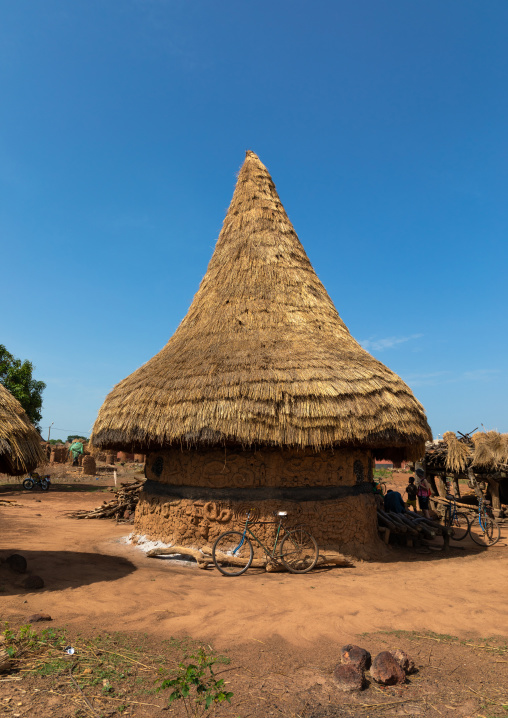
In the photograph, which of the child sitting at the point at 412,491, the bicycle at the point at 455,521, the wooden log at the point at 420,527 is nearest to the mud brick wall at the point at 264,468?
the wooden log at the point at 420,527

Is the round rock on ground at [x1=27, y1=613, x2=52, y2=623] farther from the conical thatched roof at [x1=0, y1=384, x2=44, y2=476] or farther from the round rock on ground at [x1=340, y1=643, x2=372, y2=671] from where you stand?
the round rock on ground at [x1=340, y1=643, x2=372, y2=671]

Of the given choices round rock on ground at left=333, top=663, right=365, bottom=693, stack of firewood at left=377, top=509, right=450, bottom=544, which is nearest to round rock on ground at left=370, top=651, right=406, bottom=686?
round rock on ground at left=333, top=663, right=365, bottom=693

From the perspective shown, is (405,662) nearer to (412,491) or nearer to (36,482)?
(412,491)

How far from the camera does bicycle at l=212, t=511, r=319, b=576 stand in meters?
7.07

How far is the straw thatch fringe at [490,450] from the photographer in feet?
43.1

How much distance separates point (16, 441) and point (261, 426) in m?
3.51

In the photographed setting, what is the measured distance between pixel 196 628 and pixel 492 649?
2.79m

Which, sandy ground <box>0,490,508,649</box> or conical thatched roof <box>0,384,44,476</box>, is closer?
sandy ground <box>0,490,508,649</box>

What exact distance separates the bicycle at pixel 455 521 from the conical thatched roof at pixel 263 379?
1.72 metres

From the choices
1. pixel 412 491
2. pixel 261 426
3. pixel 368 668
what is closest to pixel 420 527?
pixel 412 491

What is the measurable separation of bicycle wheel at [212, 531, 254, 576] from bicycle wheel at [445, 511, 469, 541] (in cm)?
515

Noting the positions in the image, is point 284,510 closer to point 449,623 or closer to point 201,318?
point 449,623

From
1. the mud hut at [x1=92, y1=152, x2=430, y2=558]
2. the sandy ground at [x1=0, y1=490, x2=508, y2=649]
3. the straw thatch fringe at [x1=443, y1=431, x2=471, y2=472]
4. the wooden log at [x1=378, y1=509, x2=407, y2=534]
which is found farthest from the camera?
the straw thatch fringe at [x1=443, y1=431, x2=471, y2=472]

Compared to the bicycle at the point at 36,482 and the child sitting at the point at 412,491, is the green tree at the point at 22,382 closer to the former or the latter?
the bicycle at the point at 36,482
